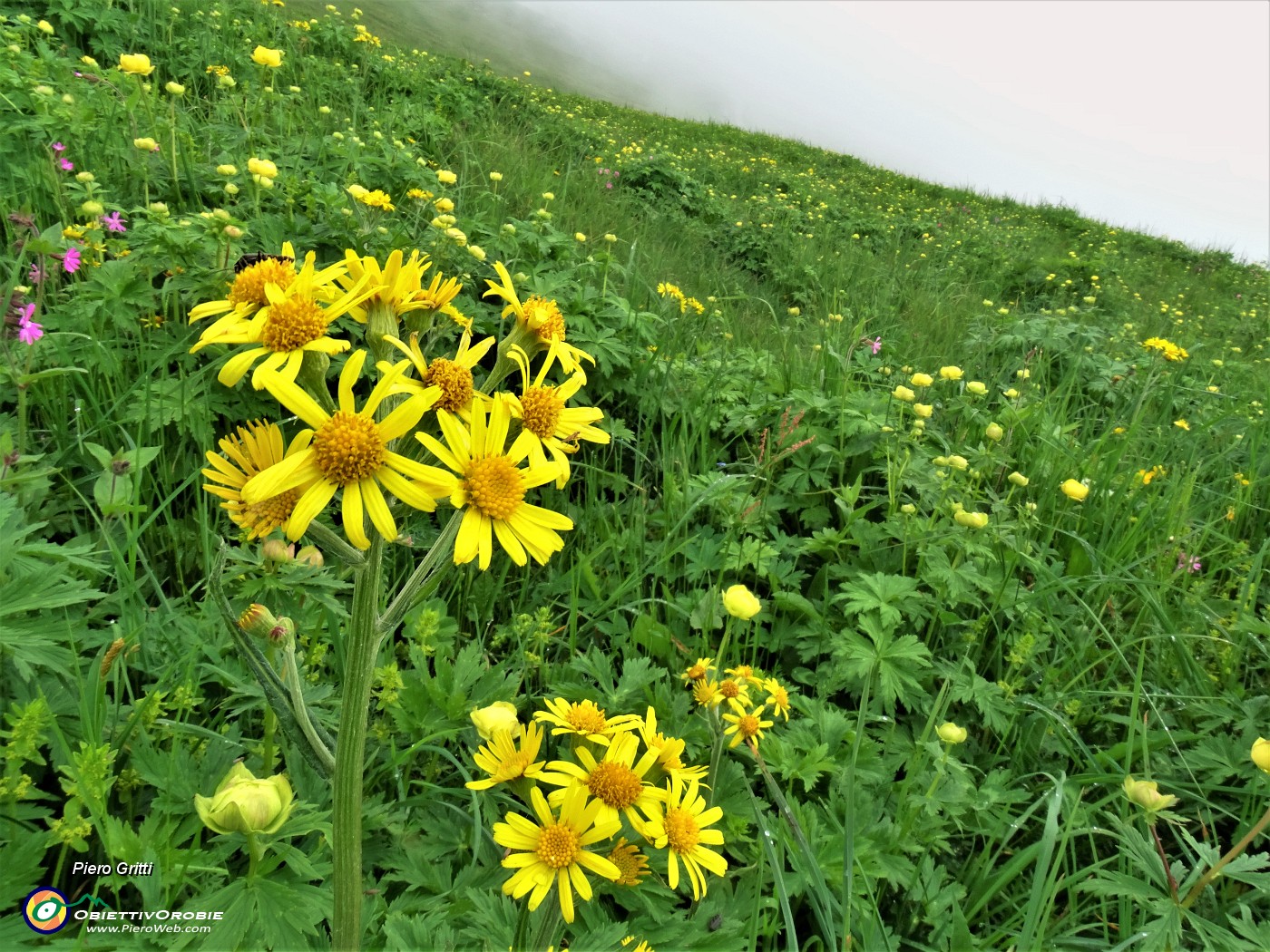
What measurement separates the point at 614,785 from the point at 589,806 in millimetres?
49

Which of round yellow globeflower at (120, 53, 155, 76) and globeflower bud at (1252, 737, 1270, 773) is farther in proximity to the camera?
round yellow globeflower at (120, 53, 155, 76)

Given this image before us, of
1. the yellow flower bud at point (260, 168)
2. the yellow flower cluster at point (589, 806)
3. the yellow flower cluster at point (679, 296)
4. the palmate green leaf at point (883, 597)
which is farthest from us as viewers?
the yellow flower cluster at point (679, 296)

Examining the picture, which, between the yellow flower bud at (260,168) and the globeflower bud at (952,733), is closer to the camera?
the globeflower bud at (952,733)

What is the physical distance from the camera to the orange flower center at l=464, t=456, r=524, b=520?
0.86 metres

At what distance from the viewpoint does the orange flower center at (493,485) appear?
2.82 feet

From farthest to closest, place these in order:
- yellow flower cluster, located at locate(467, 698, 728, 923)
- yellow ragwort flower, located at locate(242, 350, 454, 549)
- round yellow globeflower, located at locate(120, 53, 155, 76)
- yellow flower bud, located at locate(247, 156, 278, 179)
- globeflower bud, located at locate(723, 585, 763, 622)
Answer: round yellow globeflower, located at locate(120, 53, 155, 76)
yellow flower bud, located at locate(247, 156, 278, 179)
globeflower bud, located at locate(723, 585, 763, 622)
yellow flower cluster, located at locate(467, 698, 728, 923)
yellow ragwort flower, located at locate(242, 350, 454, 549)

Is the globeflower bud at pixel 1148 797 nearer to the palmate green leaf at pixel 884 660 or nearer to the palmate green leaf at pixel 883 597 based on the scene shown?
the palmate green leaf at pixel 884 660

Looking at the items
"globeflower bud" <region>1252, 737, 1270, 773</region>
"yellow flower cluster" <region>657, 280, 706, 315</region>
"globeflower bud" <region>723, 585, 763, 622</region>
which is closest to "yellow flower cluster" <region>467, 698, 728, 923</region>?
"globeflower bud" <region>723, 585, 763, 622</region>

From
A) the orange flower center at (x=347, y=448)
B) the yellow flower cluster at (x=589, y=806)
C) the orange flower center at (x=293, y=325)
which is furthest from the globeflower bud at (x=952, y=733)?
the orange flower center at (x=293, y=325)

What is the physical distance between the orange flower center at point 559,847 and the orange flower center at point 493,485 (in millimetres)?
500

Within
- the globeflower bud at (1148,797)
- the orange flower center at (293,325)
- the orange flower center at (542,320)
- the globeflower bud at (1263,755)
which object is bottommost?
the globeflower bud at (1148,797)

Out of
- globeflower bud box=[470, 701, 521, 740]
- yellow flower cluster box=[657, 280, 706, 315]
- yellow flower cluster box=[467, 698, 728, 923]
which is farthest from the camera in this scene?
yellow flower cluster box=[657, 280, 706, 315]

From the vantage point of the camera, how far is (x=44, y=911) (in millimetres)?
1002

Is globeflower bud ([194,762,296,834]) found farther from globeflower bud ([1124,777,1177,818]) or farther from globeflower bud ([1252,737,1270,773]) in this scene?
globeflower bud ([1252,737,1270,773])
